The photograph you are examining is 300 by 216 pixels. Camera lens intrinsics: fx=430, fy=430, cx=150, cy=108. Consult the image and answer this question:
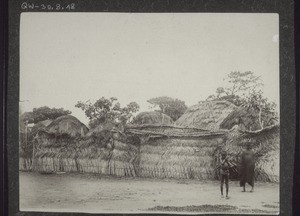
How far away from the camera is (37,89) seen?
53.0 inches

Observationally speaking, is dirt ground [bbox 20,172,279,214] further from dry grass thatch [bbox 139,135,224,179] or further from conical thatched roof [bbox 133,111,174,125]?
conical thatched roof [bbox 133,111,174,125]

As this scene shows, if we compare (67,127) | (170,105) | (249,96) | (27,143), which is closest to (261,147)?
(249,96)

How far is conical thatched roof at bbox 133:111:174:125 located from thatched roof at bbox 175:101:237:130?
33 mm

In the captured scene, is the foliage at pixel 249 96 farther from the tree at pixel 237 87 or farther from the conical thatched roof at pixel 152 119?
the conical thatched roof at pixel 152 119

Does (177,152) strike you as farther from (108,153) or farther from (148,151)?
(108,153)

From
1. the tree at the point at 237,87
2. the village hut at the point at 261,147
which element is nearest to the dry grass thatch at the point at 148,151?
the village hut at the point at 261,147

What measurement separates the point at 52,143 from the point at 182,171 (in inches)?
16.5

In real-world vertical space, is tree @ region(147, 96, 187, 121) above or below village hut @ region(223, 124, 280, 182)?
above

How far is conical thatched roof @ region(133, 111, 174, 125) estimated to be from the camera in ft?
4.42

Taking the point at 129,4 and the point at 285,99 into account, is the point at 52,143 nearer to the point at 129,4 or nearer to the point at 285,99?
the point at 129,4

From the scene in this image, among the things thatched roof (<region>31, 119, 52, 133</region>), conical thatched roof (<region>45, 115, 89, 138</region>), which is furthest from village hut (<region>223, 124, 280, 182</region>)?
thatched roof (<region>31, 119, 52, 133</region>)

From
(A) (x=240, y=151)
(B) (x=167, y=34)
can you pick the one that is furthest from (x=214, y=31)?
(A) (x=240, y=151)

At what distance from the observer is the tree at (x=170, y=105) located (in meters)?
1.34

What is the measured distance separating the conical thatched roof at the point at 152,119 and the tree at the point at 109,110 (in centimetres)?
2
